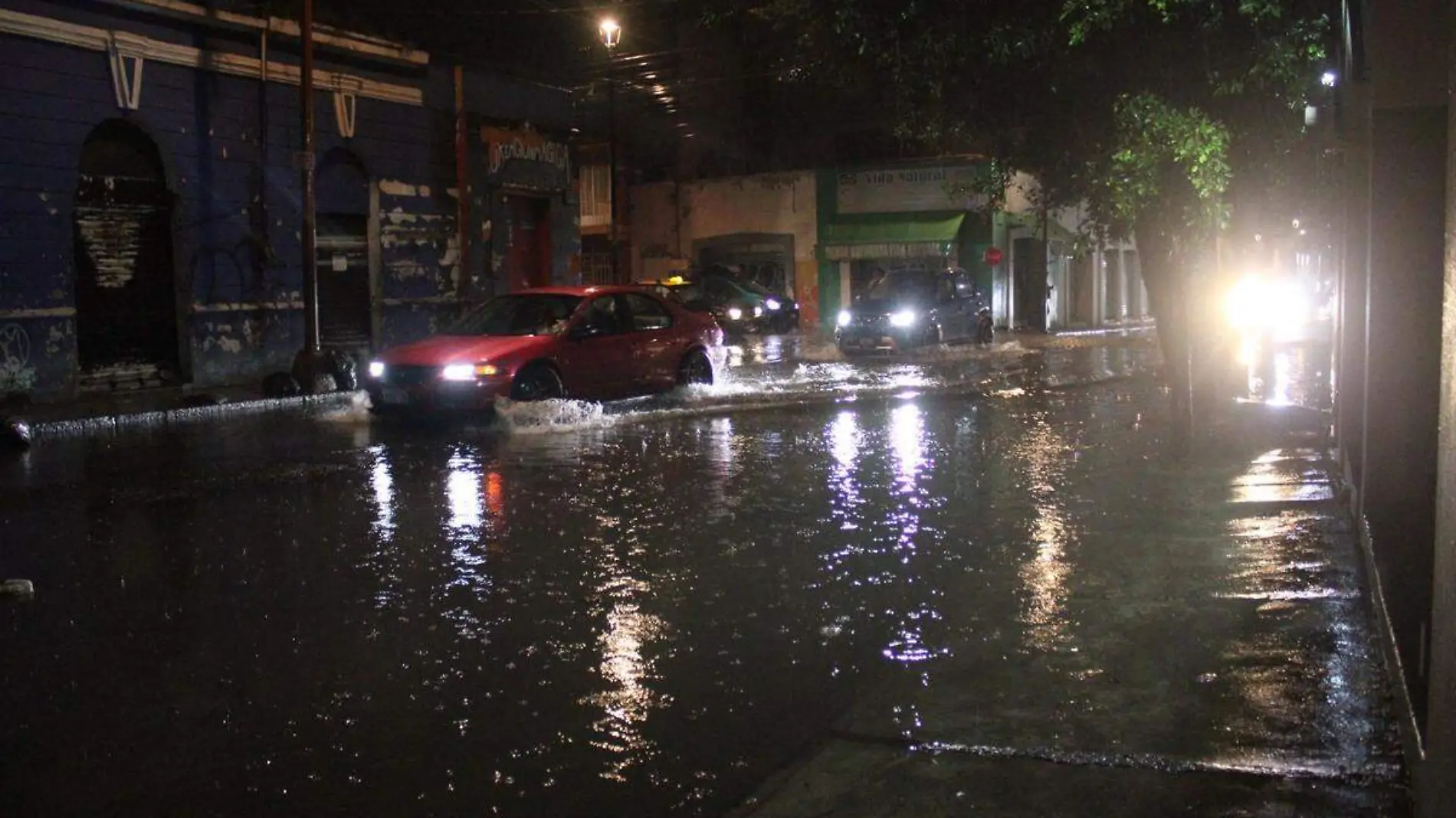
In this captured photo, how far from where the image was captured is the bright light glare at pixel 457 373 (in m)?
14.3

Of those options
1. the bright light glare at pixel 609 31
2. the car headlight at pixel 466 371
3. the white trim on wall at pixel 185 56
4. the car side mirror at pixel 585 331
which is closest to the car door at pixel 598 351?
the car side mirror at pixel 585 331

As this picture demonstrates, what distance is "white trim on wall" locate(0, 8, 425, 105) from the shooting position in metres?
17.9

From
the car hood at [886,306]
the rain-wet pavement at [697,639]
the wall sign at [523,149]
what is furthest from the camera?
the car hood at [886,306]

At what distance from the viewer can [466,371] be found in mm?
14328

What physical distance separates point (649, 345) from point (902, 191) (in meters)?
27.6

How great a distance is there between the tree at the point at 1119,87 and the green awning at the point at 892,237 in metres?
27.2

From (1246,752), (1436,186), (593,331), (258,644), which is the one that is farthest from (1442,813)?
(593,331)

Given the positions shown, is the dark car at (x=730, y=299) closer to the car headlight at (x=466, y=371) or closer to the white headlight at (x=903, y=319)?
the white headlight at (x=903, y=319)

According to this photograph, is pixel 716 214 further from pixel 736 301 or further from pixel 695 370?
pixel 695 370

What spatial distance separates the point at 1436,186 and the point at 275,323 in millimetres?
19367

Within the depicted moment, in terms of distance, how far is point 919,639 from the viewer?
6156 millimetres

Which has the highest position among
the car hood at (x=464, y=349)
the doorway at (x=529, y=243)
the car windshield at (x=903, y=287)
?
the doorway at (x=529, y=243)

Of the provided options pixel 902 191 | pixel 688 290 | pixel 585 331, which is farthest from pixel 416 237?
pixel 902 191

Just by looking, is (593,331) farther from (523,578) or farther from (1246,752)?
(1246,752)
